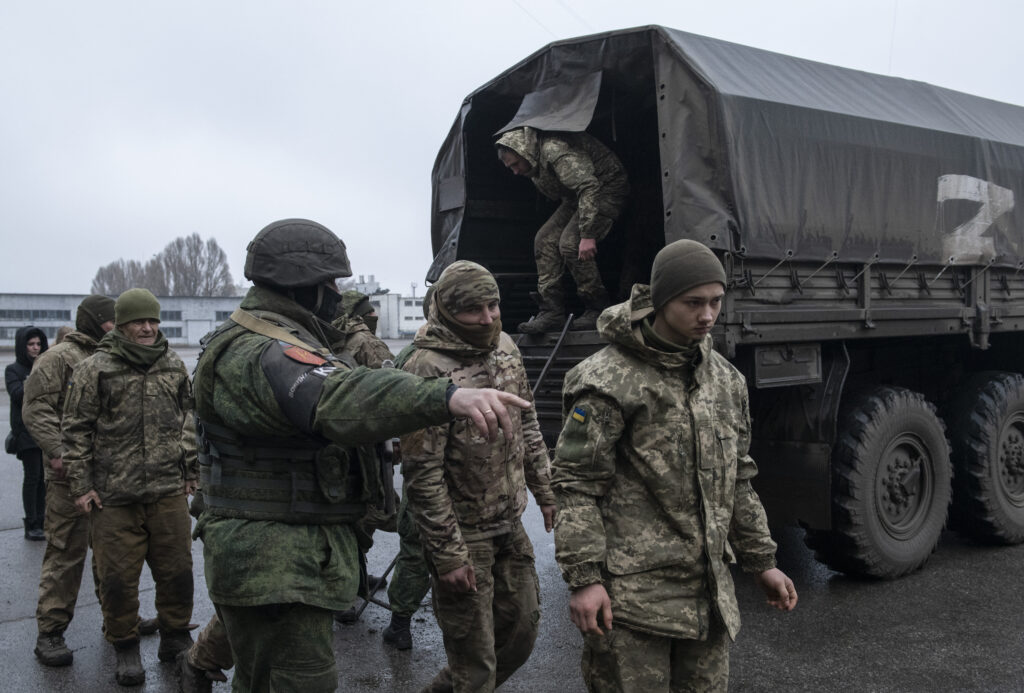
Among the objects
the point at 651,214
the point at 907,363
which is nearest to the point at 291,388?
the point at 651,214

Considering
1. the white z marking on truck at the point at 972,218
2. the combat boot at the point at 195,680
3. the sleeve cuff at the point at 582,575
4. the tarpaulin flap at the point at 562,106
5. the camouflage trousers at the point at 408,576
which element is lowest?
the combat boot at the point at 195,680

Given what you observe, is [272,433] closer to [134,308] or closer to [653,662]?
[653,662]

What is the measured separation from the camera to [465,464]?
336 cm

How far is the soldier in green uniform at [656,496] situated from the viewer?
8.19ft

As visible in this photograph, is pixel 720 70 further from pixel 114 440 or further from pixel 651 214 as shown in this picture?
pixel 114 440

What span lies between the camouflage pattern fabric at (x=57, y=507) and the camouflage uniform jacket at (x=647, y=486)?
306 cm

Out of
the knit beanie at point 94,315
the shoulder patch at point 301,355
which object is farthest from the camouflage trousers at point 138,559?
the shoulder patch at point 301,355

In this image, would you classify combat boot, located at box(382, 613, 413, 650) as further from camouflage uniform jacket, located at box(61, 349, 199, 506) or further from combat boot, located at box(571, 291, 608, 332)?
combat boot, located at box(571, 291, 608, 332)

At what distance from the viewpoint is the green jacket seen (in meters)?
4.24

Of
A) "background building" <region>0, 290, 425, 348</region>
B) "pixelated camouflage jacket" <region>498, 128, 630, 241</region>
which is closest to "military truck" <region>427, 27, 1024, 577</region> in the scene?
"pixelated camouflage jacket" <region>498, 128, 630, 241</region>

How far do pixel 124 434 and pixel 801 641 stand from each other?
341cm

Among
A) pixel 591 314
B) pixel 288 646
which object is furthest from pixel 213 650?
pixel 591 314

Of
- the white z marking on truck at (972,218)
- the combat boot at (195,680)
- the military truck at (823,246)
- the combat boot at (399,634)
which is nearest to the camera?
the combat boot at (195,680)

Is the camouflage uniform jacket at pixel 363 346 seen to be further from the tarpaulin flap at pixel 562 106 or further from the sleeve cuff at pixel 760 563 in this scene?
the sleeve cuff at pixel 760 563
